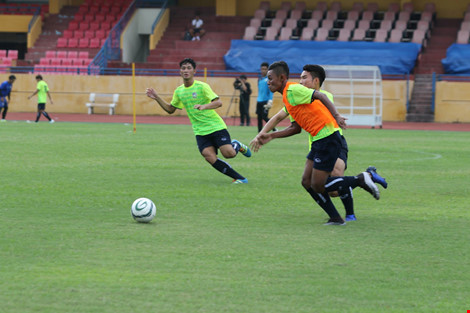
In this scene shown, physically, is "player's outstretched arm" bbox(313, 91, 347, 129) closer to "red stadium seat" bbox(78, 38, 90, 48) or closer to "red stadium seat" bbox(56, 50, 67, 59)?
"red stadium seat" bbox(56, 50, 67, 59)

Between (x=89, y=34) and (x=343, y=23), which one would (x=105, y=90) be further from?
(x=343, y=23)

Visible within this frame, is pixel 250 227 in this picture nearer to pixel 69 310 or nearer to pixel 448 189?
pixel 69 310

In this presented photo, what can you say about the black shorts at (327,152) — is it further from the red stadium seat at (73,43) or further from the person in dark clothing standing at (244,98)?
the red stadium seat at (73,43)

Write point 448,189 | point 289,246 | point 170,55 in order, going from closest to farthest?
point 289,246
point 448,189
point 170,55

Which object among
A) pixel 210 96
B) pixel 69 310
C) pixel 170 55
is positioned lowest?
pixel 69 310

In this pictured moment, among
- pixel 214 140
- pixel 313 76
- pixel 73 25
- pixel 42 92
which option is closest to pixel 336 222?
pixel 313 76

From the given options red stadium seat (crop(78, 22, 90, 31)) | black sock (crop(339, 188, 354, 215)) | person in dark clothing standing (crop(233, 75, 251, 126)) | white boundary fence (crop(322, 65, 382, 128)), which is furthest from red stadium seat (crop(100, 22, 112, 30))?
black sock (crop(339, 188, 354, 215))

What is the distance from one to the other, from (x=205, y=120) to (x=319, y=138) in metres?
4.93

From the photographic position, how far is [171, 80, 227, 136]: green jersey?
1354 centimetres

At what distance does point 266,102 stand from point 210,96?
Answer: 39.2 feet

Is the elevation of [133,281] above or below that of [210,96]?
below

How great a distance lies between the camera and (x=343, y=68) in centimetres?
3497

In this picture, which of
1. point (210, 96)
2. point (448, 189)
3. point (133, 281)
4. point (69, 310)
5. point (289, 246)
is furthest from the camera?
point (210, 96)

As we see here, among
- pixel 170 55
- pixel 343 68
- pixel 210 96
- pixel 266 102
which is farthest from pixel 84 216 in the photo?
pixel 170 55
